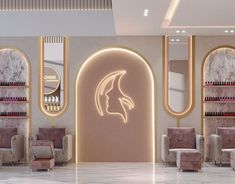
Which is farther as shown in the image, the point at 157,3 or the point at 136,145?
the point at 136,145

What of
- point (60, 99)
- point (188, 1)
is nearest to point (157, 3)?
point (188, 1)

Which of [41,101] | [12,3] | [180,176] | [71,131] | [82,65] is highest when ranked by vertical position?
[12,3]

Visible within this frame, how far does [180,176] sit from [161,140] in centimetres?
193

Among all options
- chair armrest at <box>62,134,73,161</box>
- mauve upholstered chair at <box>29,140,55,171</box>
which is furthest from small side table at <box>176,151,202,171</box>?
mauve upholstered chair at <box>29,140,55,171</box>

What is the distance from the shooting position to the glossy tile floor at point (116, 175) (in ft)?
26.8

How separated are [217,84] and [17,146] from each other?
487 centimetres

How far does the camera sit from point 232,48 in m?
11.0

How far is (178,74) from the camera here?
35.9 ft

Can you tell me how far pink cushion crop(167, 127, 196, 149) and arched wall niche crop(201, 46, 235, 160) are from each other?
0.53 m

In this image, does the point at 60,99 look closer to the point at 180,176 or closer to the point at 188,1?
the point at 180,176

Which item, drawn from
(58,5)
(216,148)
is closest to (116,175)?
(216,148)

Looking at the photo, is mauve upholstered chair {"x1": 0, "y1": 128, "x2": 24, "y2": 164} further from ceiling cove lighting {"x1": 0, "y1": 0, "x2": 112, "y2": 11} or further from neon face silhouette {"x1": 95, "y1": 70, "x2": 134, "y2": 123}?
ceiling cove lighting {"x1": 0, "y1": 0, "x2": 112, "y2": 11}

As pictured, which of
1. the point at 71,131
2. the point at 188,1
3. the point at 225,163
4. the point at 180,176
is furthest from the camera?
the point at 71,131

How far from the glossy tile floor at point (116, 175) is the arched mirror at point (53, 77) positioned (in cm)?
154
